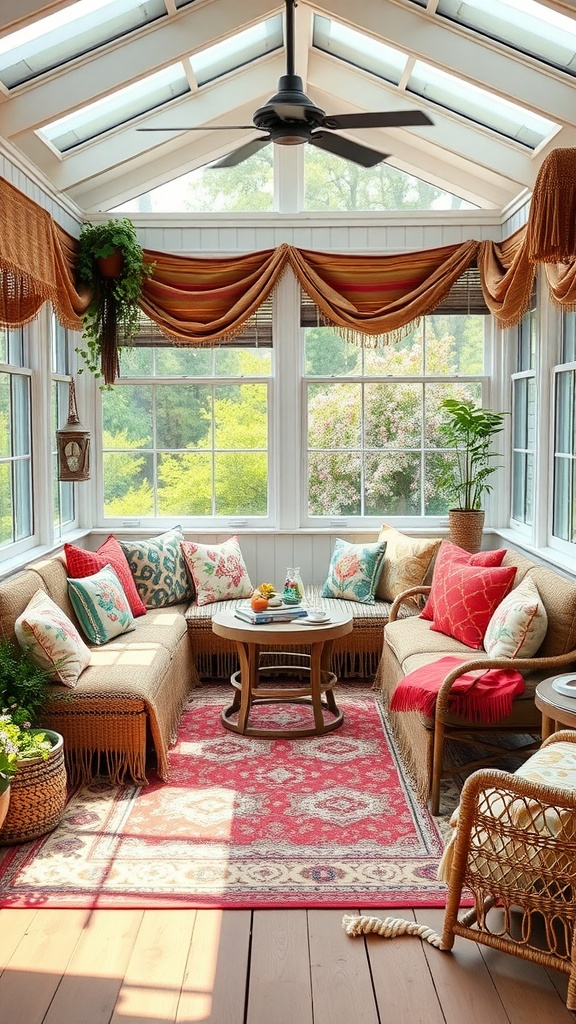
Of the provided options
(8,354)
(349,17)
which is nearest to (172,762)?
(8,354)

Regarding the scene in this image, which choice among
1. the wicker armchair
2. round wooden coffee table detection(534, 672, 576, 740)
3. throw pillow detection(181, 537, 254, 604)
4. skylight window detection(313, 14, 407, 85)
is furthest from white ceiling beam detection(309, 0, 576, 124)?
the wicker armchair

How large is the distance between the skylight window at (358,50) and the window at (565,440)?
1.66 metres

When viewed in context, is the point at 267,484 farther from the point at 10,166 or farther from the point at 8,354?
the point at 10,166

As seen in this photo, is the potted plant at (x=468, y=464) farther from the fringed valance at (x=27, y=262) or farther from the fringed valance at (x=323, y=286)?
the fringed valance at (x=27, y=262)

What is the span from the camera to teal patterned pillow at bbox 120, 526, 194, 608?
5.84 meters

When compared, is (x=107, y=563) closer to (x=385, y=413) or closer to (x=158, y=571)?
(x=158, y=571)

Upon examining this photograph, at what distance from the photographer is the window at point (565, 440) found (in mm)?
5211

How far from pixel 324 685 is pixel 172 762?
915 mm

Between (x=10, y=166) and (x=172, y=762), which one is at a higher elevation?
(x=10, y=166)

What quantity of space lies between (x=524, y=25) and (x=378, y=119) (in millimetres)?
1186

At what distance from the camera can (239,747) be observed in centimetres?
477

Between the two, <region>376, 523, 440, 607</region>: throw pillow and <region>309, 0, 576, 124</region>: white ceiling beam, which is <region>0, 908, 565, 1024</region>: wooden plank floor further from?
<region>309, 0, 576, 124</region>: white ceiling beam

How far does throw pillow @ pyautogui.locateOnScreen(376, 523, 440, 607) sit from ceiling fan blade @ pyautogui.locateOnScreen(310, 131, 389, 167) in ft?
7.86

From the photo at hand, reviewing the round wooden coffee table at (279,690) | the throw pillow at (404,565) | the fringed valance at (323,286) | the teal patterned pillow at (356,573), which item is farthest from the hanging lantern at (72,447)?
the throw pillow at (404,565)
